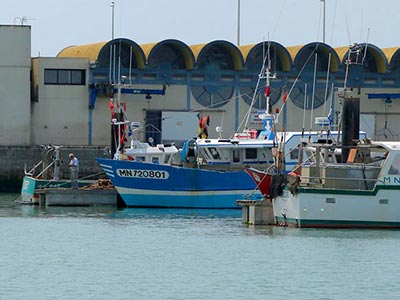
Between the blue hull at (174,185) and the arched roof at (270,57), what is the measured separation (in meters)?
14.3

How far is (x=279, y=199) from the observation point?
38000 millimetres

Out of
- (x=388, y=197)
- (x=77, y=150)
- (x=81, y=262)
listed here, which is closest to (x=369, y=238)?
(x=388, y=197)

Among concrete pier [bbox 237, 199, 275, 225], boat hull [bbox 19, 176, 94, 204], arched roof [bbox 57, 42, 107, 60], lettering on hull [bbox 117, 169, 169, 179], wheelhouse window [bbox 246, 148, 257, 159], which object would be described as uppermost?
arched roof [bbox 57, 42, 107, 60]

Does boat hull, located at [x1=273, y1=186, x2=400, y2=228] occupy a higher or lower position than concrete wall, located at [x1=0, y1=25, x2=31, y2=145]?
lower

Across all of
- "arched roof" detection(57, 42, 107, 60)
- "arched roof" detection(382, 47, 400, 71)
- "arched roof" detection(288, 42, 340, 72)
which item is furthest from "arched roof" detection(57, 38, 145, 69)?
"arched roof" detection(382, 47, 400, 71)

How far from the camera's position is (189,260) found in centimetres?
3181

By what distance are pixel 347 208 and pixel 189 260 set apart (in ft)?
20.9

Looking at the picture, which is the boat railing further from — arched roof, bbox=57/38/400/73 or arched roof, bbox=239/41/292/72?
arched roof, bbox=239/41/292/72

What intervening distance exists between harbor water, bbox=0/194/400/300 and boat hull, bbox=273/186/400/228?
32cm

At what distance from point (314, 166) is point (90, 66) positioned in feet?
71.2

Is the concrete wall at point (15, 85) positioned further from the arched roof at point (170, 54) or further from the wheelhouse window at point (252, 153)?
the wheelhouse window at point (252, 153)

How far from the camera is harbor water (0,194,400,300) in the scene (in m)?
27.7

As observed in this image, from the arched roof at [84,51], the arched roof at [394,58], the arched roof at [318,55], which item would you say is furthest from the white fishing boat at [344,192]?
the arched roof at [394,58]

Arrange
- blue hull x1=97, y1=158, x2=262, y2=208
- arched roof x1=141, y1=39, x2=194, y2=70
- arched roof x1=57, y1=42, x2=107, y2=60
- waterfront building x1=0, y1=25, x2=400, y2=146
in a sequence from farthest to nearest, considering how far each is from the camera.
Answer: arched roof x1=141, y1=39, x2=194, y2=70 → arched roof x1=57, y1=42, x2=107, y2=60 → waterfront building x1=0, y1=25, x2=400, y2=146 → blue hull x1=97, y1=158, x2=262, y2=208
